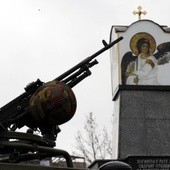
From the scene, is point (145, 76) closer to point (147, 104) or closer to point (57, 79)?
point (147, 104)

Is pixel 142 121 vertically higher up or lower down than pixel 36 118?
lower down

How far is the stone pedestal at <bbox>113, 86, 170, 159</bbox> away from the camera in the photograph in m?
19.6

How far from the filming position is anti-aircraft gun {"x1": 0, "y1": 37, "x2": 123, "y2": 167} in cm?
335

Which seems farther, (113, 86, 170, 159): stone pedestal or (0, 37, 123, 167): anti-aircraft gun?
(113, 86, 170, 159): stone pedestal

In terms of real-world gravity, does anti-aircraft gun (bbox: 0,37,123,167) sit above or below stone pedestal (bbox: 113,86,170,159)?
above

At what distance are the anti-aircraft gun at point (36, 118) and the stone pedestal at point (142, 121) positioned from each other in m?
15.6

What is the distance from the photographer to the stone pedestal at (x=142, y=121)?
64.4ft

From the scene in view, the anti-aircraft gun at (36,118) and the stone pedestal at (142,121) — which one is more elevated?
the anti-aircraft gun at (36,118)

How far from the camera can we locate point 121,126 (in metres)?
19.8

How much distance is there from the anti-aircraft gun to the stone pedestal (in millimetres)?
15634

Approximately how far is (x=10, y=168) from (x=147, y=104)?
57.3ft

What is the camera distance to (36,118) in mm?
3586

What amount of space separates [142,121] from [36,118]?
16540mm

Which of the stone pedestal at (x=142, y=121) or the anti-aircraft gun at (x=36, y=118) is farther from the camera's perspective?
the stone pedestal at (x=142, y=121)
